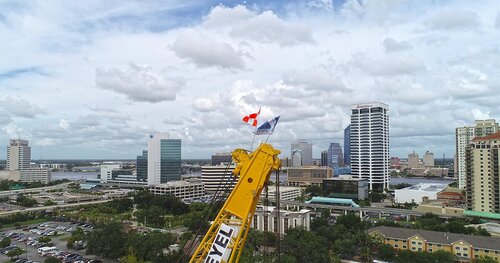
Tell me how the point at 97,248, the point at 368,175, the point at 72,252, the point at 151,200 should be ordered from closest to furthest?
1. the point at 97,248
2. the point at 72,252
3. the point at 151,200
4. the point at 368,175

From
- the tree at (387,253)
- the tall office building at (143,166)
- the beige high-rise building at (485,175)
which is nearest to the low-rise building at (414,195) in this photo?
the beige high-rise building at (485,175)

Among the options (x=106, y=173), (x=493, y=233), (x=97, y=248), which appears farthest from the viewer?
(x=106, y=173)

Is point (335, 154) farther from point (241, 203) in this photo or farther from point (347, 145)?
point (241, 203)

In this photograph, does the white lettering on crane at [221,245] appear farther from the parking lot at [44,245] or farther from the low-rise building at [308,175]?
the low-rise building at [308,175]

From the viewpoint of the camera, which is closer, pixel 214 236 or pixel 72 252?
pixel 214 236

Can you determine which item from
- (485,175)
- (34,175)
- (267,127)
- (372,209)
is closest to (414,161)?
(485,175)

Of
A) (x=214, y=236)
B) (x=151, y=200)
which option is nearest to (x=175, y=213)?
(x=151, y=200)

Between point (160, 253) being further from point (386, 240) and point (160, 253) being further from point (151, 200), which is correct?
point (151, 200)
